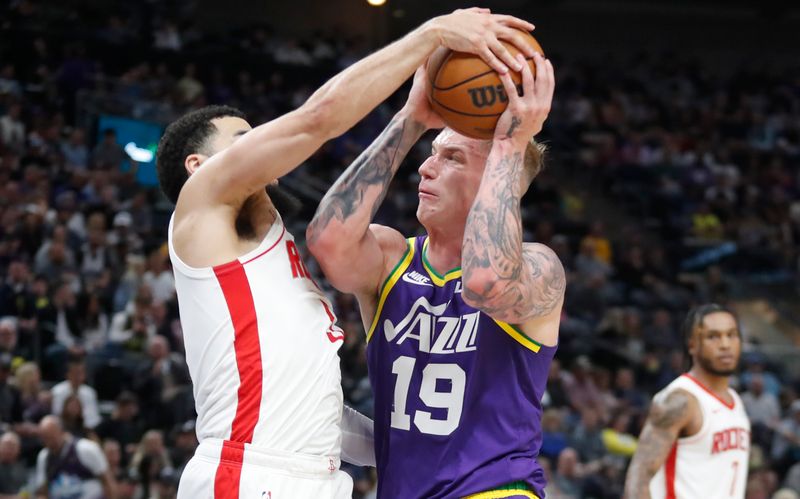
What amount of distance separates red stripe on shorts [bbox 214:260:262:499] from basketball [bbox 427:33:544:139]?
0.81 metres

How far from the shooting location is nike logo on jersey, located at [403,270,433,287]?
3.60 meters

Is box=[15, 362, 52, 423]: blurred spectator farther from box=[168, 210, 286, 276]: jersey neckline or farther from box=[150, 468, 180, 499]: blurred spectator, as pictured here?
box=[168, 210, 286, 276]: jersey neckline

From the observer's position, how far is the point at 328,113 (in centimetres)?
309

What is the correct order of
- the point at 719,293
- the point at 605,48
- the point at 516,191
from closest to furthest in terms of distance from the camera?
1. the point at 516,191
2. the point at 719,293
3. the point at 605,48

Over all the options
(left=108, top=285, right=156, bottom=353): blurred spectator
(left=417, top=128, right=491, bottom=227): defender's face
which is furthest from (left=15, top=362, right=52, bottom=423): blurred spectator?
(left=417, top=128, right=491, bottom=227): defender's face

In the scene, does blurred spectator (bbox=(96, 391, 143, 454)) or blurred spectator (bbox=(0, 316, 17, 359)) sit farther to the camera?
blurred spectator (bbox=(0, 316, 17, 359))

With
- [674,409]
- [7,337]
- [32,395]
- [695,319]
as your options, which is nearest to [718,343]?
[695,319]

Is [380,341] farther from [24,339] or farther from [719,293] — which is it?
[719,293]

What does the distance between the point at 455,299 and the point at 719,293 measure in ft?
35.3

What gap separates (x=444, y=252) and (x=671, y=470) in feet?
8.33

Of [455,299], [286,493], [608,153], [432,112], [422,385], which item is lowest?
[286,493]

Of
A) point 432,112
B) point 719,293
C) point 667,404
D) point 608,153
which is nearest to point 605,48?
point 608,153

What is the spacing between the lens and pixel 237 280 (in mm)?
3191

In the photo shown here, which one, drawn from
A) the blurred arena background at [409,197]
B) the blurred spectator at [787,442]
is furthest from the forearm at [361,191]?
the blurred spectator at [787,442]
